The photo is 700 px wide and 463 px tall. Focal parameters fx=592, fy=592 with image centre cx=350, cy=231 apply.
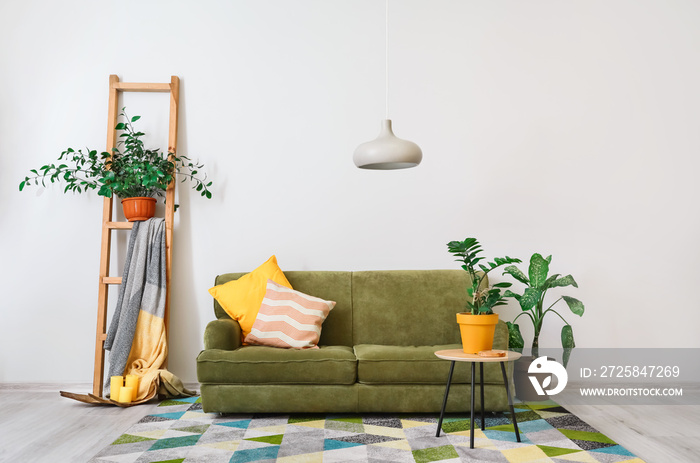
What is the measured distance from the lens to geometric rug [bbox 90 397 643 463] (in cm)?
256

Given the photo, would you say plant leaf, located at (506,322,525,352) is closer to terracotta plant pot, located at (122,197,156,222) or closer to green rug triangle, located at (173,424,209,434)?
green rug triangle, located at (173,424,209,434)

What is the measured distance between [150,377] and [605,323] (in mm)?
3099

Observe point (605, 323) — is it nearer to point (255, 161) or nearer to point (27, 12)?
point (255, 161)

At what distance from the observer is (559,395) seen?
396 cm

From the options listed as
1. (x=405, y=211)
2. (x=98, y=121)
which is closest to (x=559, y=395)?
(x=405, y=211)

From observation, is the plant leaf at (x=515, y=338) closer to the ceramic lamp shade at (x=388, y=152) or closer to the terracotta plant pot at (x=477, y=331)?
the terracotta plant pot at (x=477, y=331)

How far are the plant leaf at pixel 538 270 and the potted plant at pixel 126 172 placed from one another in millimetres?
2214

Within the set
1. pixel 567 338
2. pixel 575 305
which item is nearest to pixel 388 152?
pixel 575 305

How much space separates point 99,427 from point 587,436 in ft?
8.11

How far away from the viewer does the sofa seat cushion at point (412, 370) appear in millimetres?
3227

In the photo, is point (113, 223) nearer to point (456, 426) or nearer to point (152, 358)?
point (152, 358)

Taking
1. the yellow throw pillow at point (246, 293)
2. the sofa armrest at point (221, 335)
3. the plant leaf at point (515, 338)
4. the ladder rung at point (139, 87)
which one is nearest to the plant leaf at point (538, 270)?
the plant leaf at point (515, 338)

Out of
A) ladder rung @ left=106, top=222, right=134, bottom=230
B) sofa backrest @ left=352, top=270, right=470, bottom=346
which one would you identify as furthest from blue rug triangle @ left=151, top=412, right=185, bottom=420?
ladder rung @ left=106, top=222, right=134, bottom=230

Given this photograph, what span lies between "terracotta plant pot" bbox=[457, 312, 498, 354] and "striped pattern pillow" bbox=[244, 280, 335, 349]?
1030mm
